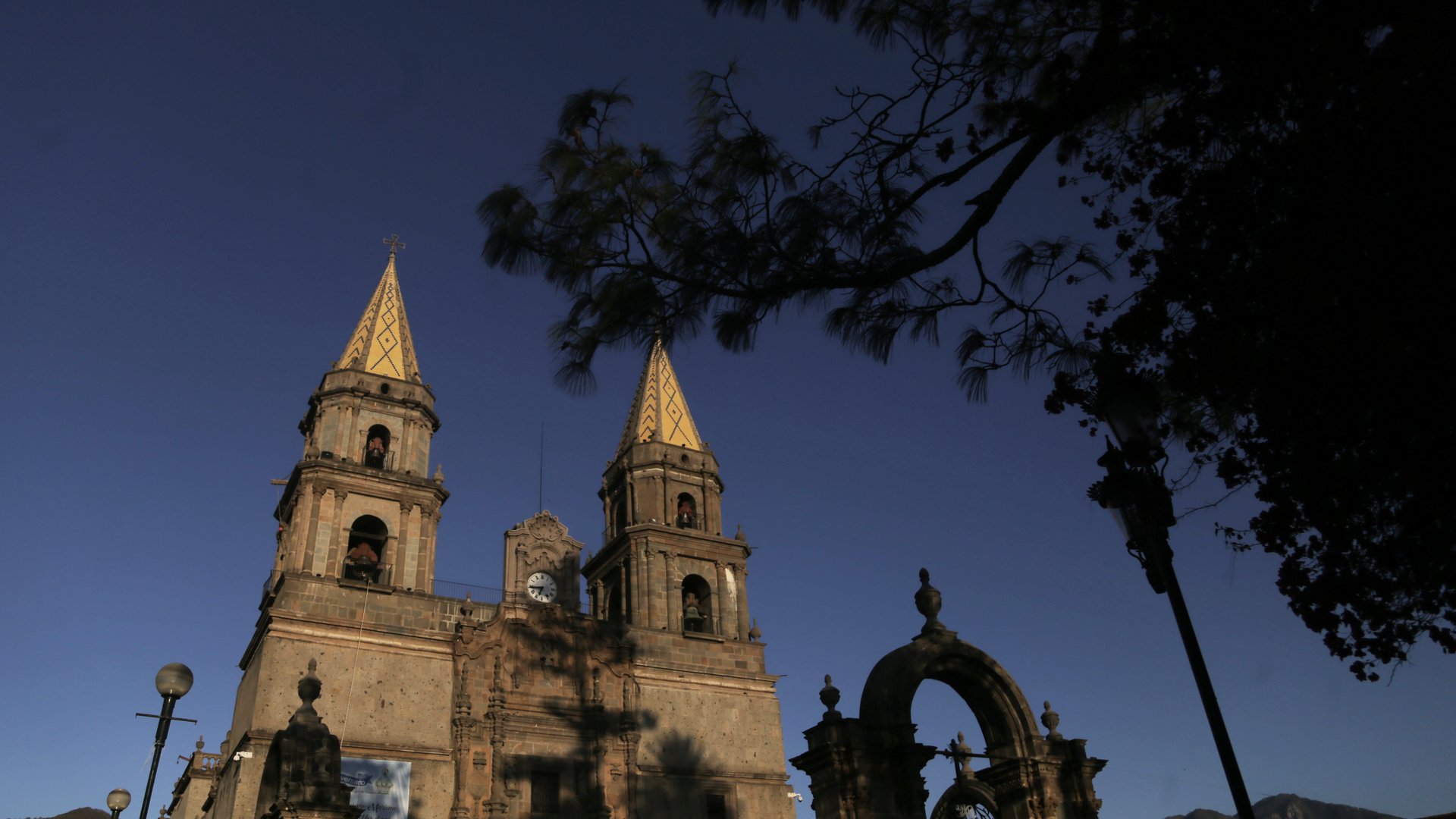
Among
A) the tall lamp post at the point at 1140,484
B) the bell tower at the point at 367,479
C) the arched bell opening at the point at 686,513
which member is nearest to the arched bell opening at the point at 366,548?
the bell tower at the point at 367,479

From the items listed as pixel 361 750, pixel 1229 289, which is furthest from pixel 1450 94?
pixel 361 750

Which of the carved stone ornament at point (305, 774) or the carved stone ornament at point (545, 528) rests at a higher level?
the carved stone ornament at point (545, 528)

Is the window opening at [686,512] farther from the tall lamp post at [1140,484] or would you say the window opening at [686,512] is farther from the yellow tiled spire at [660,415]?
the tall lamp post at [1140,484]

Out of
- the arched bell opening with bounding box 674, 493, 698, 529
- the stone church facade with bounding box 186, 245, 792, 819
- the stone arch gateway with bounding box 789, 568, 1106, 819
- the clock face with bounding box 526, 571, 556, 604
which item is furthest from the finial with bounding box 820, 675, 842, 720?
the clock face with bounding box 526, 571, 556, 604

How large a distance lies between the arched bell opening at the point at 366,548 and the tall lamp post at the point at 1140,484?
2146 cm

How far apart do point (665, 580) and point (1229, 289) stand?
2355 cm

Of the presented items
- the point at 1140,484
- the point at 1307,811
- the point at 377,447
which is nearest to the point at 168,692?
the point at 1140,484

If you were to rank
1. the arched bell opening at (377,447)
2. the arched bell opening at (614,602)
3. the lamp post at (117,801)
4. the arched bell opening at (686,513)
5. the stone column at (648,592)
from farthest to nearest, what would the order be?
the arched bell opening at (686,513) → the arched bell opening at (614,602) → the stone column at (648,592) → the arched bell opening at (377,447) → the lamp post at (117,801)

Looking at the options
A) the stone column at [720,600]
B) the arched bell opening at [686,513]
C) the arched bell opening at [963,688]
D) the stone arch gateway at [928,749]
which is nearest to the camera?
the stone arch gateway at [928,749]

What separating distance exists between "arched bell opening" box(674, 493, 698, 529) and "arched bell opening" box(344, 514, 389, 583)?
8202mm

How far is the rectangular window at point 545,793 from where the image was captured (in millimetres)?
23703

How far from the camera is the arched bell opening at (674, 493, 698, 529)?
29703 millimetres

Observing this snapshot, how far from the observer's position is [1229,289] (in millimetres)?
5785

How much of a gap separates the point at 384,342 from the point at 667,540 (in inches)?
389
